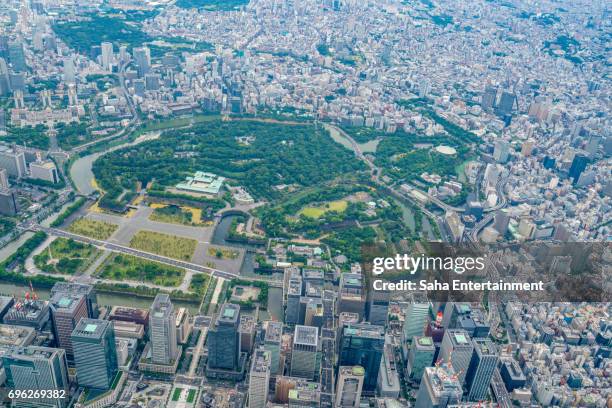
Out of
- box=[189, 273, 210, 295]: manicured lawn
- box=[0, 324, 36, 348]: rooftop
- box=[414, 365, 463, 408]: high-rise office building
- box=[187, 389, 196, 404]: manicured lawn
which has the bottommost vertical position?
box=[187, 389, 196, 404]: manicured lawn

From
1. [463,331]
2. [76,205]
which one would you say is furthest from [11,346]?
[463,331]

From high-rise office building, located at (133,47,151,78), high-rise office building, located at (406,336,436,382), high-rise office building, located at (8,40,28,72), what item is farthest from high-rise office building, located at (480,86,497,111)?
high-rise office building, located at (8,40,28,72)

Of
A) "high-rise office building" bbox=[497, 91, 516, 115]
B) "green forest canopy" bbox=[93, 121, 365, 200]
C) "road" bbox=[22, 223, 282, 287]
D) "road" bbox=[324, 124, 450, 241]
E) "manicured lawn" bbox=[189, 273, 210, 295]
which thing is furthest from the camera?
"high-rise office building" bbox=[497, 91, 516, 115]

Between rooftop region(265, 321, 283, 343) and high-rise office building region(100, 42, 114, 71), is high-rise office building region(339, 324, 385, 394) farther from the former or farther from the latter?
high-rise office building region(100, 42, 114, 71)

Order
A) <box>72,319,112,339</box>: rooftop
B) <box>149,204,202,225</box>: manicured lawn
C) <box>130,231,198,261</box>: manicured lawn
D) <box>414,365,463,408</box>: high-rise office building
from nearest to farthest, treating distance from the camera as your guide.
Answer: <box>414,365,463,408</box>: high-rise office building, <box>72,319,112,339</box>: rooftop, <box>130,231,198,261</box>: manicured lawn, <box>149,204,202,225</box>: manicured lawn

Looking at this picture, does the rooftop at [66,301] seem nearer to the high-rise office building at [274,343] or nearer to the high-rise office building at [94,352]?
the high-rise office building at [94,352]

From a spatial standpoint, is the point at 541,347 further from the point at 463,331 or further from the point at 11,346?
the point at 11,346

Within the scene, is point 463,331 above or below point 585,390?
above
